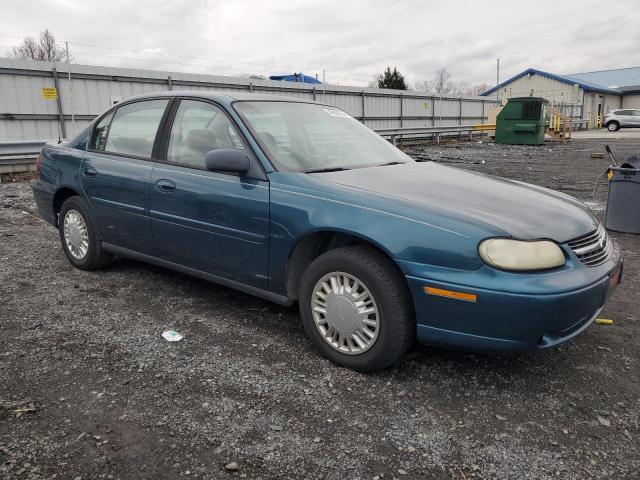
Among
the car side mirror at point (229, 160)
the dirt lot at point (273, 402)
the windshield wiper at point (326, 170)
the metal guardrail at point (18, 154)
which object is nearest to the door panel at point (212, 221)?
the car side mirror at point (229, 160)

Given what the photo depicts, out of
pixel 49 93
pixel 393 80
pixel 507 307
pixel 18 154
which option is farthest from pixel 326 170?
pixel 393 80

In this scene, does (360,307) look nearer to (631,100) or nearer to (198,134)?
(198,134)

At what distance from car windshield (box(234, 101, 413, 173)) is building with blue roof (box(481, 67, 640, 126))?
141 feet

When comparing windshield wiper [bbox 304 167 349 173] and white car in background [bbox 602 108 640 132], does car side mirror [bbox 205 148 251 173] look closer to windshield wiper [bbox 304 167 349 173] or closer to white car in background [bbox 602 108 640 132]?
windshield wiper [bbox 304 167 349 173]

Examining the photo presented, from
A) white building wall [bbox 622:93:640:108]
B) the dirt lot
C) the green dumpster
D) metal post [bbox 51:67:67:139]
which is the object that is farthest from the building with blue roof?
the dirt lot

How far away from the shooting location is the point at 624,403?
269cm

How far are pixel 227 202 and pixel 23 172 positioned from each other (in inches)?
385

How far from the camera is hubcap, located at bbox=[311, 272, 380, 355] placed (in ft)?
9.48

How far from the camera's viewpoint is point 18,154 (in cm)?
1065

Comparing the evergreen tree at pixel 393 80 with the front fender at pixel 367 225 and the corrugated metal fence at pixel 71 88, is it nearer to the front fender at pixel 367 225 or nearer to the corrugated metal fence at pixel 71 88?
→ the corrugated metal fence at pixel 71 88

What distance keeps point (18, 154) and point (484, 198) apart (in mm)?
10503

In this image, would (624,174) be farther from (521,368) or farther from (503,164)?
(503,164)

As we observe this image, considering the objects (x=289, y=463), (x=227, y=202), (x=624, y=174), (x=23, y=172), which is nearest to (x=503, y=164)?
(x=624, y=174)

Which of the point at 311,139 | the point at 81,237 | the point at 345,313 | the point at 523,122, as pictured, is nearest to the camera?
the point at 345,313
